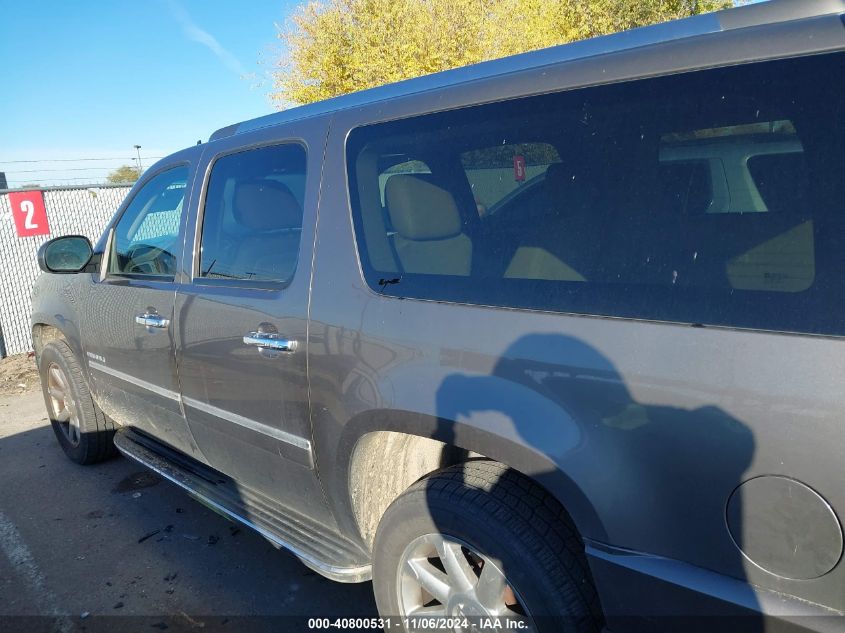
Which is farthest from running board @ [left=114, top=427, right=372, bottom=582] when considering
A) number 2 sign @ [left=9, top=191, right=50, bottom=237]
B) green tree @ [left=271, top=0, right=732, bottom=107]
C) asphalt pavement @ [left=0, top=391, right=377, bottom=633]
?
green tree @ [left=271, top=0, right=732, bottom=107]

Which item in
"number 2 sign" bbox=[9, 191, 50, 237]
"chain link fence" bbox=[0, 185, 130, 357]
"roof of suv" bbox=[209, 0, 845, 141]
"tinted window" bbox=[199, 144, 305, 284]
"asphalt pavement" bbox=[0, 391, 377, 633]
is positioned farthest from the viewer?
"chain link fence" bbox=[0, 185, 130, 357]

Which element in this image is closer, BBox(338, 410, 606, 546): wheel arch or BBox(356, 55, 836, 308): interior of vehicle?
BBox(356, 55, 836, 308): interior of vehicle

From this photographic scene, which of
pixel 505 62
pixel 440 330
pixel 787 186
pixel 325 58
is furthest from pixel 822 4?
pixel 325 58

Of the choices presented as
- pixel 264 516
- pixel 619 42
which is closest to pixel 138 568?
pixel 264 516

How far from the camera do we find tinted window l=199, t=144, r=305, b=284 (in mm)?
2539

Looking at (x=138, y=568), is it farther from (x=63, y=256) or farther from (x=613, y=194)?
(x=613, y=194)

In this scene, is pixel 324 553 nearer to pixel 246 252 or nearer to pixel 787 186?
pixel 246 252

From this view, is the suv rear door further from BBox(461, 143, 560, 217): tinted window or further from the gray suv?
BBox(461, 143, 560, 217): tinted window

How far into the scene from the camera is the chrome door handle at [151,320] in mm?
3042

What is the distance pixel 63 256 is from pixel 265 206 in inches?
69.3

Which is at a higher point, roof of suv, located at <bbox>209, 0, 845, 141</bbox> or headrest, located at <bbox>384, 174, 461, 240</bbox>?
roof of suv, located at <bbox>209, 0, 845, 141</bbox>

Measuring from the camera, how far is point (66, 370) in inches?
168

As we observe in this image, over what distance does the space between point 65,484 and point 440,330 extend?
3716 millimetres

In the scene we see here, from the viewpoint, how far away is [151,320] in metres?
3.13
